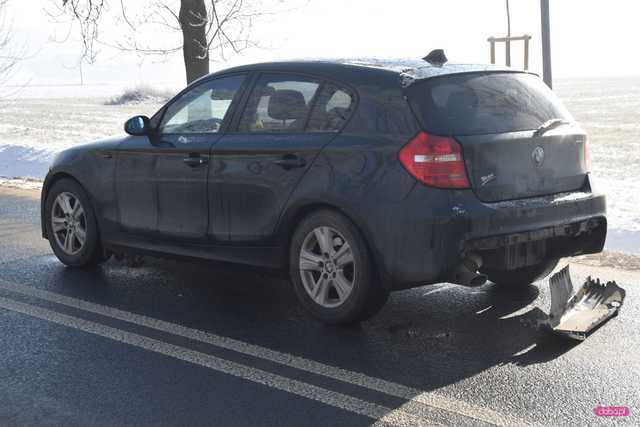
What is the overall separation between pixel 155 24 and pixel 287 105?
10936 millimetres

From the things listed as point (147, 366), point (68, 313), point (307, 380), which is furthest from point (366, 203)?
point (68, 313)

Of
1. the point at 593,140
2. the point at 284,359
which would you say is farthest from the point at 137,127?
the point at 593,140

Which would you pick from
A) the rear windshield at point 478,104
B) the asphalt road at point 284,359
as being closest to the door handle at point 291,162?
the rear windshield at point 478,104

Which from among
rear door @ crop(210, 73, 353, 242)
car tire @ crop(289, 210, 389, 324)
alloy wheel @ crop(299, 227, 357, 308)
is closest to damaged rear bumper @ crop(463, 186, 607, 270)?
car tire @ crop(289, 210, 389, 324)

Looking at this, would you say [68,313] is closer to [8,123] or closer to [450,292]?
[450,292]

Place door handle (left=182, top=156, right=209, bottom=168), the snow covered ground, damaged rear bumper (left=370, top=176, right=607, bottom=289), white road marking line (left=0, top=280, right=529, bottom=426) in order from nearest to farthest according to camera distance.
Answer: white road marking line (left=0, top=280, right=529, bottom=426) < damaged rear bumper (left=370, top=176, right=607, bottom=289) < door handle (left=182, top=156, right=209, bottom=168) < the snow covered ground

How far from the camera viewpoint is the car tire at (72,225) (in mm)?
7719

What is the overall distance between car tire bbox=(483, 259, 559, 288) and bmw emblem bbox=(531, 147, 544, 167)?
3.66 feet

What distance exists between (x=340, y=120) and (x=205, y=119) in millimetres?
1305

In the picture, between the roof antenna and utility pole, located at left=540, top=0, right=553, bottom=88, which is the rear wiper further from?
utility pole, located at left=540, top=0, right=553, bottom=88

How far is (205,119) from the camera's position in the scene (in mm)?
6852

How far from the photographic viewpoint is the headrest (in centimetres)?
622

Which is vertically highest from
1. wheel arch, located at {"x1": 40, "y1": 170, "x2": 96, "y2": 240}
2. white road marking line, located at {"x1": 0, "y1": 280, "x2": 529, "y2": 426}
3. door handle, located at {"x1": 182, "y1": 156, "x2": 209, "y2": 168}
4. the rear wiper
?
the rear wiper

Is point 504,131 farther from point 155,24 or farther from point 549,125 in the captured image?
point 155,24
